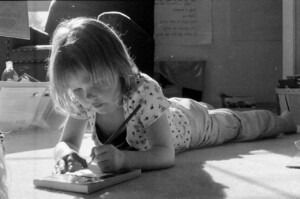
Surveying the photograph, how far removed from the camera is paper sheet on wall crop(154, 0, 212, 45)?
2109mm

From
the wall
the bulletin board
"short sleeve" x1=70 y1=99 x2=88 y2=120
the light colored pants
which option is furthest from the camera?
the wall

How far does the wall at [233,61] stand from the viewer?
2168mm

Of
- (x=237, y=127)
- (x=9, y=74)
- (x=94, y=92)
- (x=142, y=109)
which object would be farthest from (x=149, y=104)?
(x=9, y=74)

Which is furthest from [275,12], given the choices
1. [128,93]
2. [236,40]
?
[128,93]

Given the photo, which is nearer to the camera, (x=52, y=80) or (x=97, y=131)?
(x=52, y=80)

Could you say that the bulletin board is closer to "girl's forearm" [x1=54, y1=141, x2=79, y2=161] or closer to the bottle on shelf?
the bottle on shelf

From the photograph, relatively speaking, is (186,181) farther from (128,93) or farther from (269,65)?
(269,65)

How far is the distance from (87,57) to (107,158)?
0.16 metres

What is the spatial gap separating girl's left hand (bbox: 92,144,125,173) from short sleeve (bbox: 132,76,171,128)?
105 millimetres

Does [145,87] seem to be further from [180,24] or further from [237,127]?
[180,24]

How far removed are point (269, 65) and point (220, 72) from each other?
24 centimetres

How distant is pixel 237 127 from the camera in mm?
1158

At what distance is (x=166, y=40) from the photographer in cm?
219

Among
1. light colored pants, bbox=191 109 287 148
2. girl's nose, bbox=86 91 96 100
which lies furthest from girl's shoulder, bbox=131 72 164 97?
light colored pants, bbox=191 109 287 148
